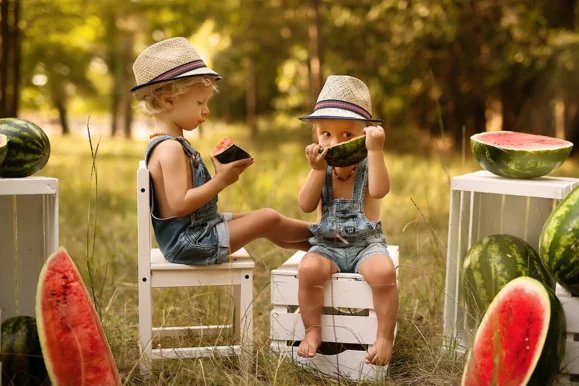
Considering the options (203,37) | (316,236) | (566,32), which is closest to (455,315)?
(316,236)

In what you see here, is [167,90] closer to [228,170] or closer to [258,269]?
[228,170]

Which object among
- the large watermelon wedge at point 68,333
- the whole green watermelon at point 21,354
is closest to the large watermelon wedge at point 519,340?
the large watermelon wedge at point 68,333

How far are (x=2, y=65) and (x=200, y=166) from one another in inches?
300

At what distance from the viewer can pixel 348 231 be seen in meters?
3.59

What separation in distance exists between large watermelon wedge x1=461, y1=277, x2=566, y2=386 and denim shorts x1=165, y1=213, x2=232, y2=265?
130cm

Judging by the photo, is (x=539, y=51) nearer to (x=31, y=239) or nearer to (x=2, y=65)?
(x=2, y=65)

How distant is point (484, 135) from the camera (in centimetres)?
394

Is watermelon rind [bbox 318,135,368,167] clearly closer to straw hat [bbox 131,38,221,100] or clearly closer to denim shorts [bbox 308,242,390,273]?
denim shorts [bbox 308,242,390,273]

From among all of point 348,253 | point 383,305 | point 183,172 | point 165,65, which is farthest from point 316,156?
point 165,65

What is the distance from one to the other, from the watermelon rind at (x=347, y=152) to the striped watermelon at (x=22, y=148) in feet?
4.48

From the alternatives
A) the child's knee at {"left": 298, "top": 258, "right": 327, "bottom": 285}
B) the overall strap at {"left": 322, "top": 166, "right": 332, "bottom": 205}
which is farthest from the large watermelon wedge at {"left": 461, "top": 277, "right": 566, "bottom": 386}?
the overall strap at {"left": 322, "top": 166, "right": 332, "bottom": 205}

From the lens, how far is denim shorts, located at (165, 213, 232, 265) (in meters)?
3.50

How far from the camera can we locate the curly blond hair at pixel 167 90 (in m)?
3.61

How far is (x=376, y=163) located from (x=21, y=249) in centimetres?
192
